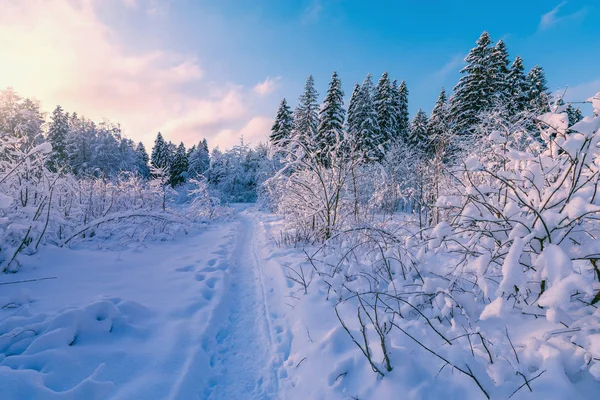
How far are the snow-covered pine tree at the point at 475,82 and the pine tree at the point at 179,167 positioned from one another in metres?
42.2

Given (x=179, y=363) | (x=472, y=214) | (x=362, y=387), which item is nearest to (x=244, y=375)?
(x=179, y=363)

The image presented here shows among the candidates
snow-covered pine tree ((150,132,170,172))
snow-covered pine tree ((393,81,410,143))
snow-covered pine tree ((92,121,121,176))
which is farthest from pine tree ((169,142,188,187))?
snow-covered pine tree ((393,81,410,143))

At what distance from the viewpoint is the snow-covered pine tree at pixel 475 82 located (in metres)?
22.5

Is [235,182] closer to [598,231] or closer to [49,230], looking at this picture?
[49,230]

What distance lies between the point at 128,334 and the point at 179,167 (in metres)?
48.6

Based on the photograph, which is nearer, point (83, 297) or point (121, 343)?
point (121, 343)

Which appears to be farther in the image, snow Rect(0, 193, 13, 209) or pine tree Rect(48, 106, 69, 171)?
pine tree Rect(48, 106, 69, 171)

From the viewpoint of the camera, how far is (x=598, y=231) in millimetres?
1862

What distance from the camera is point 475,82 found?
23.0 m

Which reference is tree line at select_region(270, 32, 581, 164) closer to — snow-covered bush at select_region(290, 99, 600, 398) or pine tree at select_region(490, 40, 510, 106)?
pine tree at select_region(490, 40, 510, 106)

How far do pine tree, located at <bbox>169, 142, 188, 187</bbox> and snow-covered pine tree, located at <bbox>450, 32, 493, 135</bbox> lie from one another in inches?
1663

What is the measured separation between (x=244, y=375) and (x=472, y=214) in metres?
2.69

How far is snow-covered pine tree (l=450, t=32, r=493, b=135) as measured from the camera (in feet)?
73.8

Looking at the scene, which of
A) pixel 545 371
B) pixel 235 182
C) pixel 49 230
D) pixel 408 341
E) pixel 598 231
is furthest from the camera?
pixel 235 182
